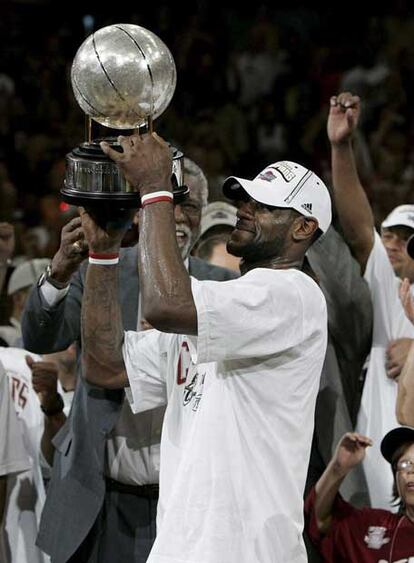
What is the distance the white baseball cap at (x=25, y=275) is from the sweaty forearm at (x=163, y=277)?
283 centimetres

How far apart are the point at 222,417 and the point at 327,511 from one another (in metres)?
1.38

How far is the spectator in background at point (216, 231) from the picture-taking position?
593 cm

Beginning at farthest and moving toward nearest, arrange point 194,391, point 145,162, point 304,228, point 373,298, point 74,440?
point 373,298, point 74,440, point 304,228, point 194,391, point 145,162

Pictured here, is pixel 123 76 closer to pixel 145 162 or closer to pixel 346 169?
pixel 145 162

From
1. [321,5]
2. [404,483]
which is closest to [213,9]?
[321,5]

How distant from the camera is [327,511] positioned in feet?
16.1

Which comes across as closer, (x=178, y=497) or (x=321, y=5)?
(x=178, y=497)

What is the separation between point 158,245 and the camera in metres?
3.55

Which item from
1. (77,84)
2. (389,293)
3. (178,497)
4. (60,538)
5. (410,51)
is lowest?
(60,538)

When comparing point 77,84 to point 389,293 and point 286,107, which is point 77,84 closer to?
point 389,293

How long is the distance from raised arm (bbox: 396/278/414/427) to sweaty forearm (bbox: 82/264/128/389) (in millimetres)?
1068

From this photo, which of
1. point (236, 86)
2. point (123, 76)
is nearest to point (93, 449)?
point (123, 76)

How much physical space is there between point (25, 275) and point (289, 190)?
268cm

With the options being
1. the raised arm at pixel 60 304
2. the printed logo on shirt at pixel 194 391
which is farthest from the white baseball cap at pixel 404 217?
the printed logo on shirt at pixel 194 391
